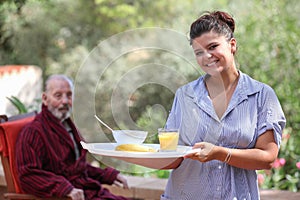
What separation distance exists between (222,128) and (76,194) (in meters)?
1.24

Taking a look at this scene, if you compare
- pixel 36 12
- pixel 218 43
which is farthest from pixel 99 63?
pixel 36 12

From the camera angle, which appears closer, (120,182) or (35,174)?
(35,174)

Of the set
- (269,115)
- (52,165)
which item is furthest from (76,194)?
(269,115)

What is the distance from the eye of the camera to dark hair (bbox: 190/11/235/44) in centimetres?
186

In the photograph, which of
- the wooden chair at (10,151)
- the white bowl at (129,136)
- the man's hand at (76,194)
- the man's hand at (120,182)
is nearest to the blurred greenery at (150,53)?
the white bowl at (129,136)

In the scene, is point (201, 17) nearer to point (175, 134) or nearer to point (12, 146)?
point (175, 134)

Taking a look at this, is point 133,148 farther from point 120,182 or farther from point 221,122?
point 120,182

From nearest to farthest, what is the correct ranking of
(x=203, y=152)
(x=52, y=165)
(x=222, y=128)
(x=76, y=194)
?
(x=203, y=152) → (x=222, y=128) → (x=76, y=194) → (x=52, y=165)

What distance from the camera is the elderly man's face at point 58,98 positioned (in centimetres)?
315

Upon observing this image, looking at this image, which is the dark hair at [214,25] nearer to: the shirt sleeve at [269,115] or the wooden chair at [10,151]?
the shirt sleeve at [269,115]

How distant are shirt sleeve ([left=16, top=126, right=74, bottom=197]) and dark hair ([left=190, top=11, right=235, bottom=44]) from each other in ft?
4.43

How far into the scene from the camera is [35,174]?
294cm

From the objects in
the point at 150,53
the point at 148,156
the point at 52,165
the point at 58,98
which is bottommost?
the point at 52,165

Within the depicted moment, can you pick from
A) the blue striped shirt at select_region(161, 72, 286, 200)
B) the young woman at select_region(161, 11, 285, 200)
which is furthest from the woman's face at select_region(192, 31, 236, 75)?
the blue striped shirt at select_region(161, 72, 286, 200)
